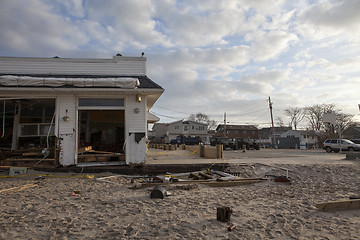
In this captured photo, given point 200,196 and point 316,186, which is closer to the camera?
point 200,196

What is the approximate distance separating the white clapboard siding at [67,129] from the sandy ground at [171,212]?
1377mm

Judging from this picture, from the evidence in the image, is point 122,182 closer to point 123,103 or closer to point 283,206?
point 123,103

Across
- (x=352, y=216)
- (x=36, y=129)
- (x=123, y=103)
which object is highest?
(x=123, y=103)

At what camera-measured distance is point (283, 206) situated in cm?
439

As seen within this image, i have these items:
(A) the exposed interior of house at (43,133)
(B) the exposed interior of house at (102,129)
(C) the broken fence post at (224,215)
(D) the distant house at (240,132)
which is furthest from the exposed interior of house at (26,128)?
(D) the distant house at (240,132)

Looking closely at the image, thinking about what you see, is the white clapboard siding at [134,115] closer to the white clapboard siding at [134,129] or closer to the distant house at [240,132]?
A: the white clapboard siding at [134,129]

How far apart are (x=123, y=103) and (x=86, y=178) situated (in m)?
3.01

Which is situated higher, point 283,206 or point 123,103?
point 123,103

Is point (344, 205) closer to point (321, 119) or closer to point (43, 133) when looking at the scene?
point (43, 133)

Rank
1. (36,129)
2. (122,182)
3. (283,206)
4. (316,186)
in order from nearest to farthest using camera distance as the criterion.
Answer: (283,206) → (316,186) → (122,182) → (36,129)

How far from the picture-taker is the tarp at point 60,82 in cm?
739

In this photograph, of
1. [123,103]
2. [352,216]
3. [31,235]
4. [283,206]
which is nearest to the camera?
[31,235]

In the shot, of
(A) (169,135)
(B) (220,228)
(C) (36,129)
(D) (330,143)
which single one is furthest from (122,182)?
(A) (169,135)

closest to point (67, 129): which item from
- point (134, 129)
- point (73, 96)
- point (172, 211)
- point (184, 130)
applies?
point (73, 96)
